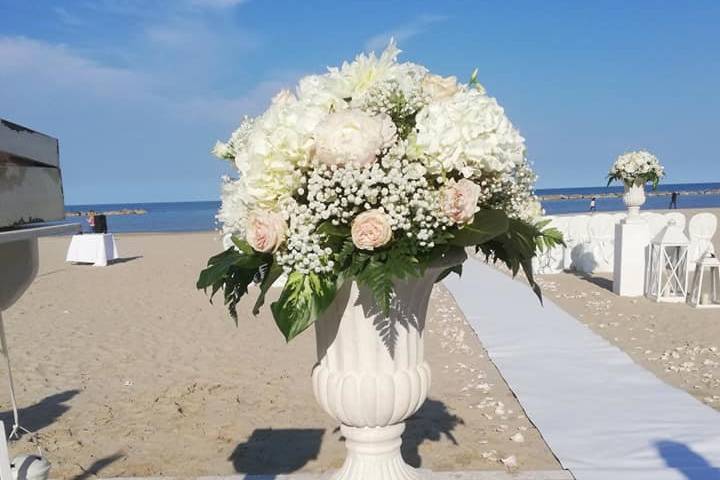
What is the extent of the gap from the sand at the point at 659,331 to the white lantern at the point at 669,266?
227 mm

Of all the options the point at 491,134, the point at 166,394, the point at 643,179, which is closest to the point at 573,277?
the point at 643,179

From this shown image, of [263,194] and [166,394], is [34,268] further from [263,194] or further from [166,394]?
[166,394]

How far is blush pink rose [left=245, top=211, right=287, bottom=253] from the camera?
4.05 ft

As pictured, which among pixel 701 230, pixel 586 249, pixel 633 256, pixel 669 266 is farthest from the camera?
pixel 586 249

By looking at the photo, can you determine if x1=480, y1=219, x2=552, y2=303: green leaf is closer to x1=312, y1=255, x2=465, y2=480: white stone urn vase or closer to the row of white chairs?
x1=312, y1=255, x2=465, y2=480: white stone urn vase

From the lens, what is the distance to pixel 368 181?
1.21m

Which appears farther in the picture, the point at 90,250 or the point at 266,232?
the point at 90,250

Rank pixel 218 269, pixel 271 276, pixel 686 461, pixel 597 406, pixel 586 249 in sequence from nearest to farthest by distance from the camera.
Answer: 1. pixel 271 276
2. pixel 218 269
3. pixel 686 461
4. pixel 597 406
5. pixel 586 249

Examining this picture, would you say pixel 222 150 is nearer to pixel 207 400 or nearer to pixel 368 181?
pixel 368 181

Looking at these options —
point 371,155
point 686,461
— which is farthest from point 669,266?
point 371,155

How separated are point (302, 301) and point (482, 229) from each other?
0.42 metres

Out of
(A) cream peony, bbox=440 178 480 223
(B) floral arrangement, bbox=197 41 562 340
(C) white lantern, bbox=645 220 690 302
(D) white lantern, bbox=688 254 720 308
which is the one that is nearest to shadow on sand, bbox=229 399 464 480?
(B) floral arrangement, bbox=197 41 562 340

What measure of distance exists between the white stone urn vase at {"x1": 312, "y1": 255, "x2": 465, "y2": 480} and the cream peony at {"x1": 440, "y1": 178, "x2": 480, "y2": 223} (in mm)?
162

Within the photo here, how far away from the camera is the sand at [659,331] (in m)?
4.56
